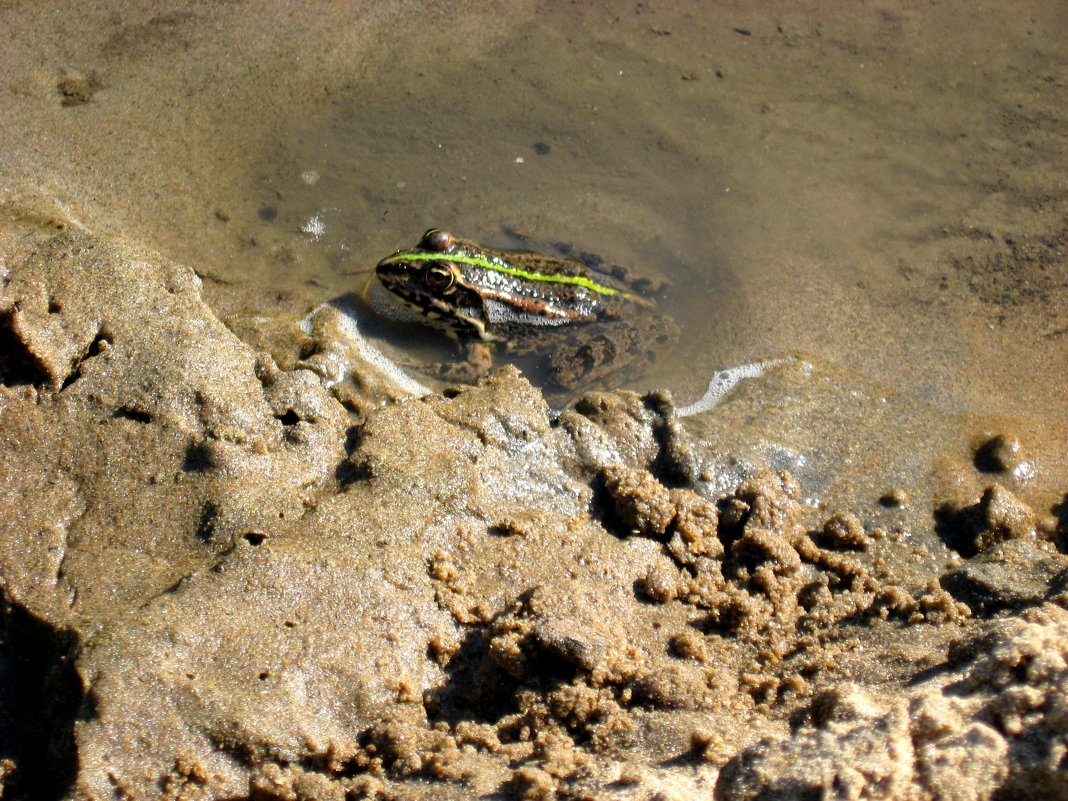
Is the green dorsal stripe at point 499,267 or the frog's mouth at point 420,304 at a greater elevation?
the green dorsal stripe at point 499,267

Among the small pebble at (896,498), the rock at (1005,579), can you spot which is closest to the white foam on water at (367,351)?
the small pebble at (896,498)

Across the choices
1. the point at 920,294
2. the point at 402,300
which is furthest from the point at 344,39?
the point at 920,294

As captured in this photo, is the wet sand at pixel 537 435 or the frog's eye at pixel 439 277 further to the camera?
the frog's eye at pixel 439 277

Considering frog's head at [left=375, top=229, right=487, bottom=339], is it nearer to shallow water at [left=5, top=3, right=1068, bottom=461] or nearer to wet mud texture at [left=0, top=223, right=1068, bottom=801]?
shallow water at [left=5, top=3, right=1068, bottom=461]

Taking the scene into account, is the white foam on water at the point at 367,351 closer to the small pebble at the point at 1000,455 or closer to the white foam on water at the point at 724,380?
the white foam on water at the point at 724,380

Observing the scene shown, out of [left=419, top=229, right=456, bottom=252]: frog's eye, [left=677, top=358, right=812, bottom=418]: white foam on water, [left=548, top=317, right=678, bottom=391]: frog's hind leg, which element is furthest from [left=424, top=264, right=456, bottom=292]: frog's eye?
[left=677, top=358, right=812, bottom=418]: white foam on water

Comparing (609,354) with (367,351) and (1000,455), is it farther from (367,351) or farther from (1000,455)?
(1000,455)

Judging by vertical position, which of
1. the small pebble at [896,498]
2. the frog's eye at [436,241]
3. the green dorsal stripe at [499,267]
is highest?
the small pebble at [896,498]
